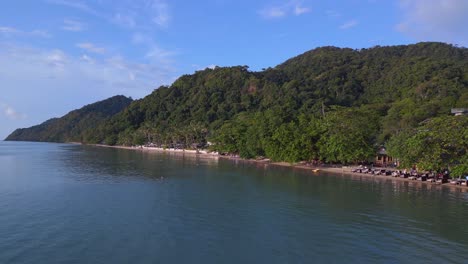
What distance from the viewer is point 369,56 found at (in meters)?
150

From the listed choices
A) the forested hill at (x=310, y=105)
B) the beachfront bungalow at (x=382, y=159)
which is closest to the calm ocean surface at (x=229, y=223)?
the forested hill at (x=310, y=105)

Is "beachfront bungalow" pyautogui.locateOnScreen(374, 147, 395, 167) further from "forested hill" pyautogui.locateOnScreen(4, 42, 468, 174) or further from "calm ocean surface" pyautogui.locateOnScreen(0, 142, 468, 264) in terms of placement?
"calm ocean surface" pyautogui.locateOnScreen(0, 142, 468, 264)

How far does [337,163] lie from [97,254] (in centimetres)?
4741

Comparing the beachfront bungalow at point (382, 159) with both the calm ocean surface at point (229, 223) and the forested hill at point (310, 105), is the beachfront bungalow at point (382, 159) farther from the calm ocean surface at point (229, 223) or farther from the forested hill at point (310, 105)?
the calm ocean surface at point (229, 223)

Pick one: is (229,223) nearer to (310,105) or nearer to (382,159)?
(382,159)

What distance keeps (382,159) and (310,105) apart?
53.9 meters

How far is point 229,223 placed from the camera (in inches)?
944

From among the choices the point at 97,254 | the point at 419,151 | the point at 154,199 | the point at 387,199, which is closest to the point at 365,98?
the point at 419,151

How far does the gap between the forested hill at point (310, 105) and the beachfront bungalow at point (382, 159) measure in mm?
1777

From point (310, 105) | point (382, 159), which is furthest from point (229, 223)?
point (310, 105)

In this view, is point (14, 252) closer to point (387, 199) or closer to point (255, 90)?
point (387, 199)

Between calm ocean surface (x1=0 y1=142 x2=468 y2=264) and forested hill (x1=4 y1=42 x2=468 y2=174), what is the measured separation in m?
14.8

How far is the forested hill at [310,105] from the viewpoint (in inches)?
2245

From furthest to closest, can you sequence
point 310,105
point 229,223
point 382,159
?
point 310,105
point 382,159
point 229,223
